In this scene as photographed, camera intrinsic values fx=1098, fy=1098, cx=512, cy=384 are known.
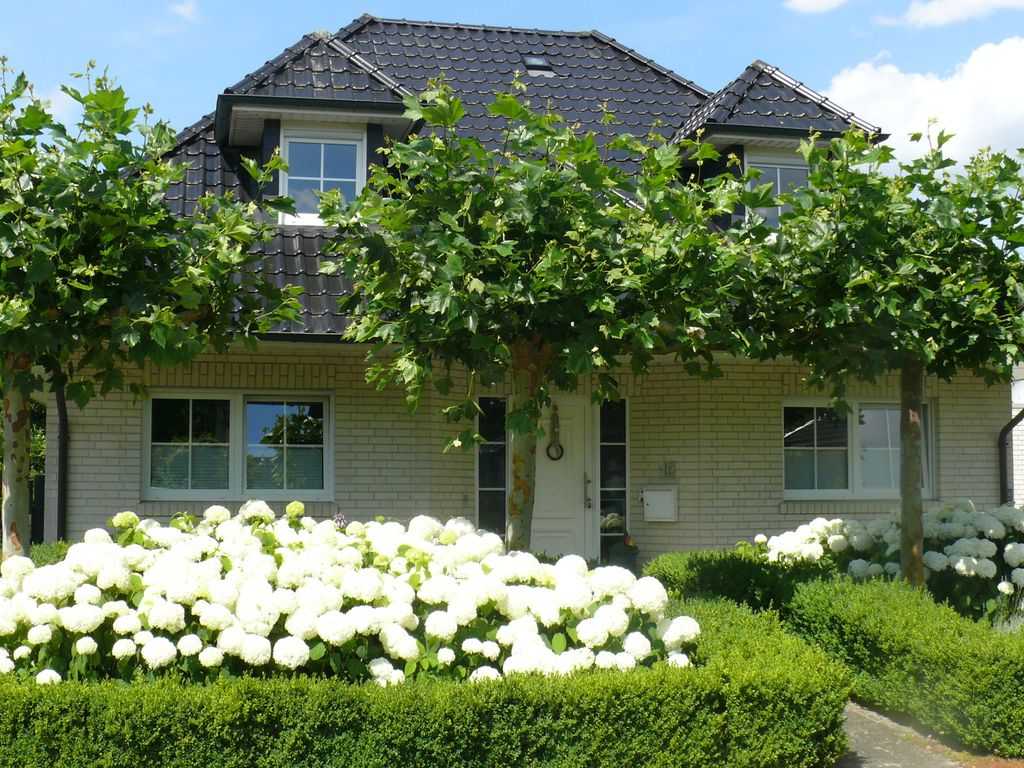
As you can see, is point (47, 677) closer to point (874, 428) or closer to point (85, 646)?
point (85, 646)

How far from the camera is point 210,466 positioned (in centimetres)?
1102

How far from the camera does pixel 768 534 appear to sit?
12.1m

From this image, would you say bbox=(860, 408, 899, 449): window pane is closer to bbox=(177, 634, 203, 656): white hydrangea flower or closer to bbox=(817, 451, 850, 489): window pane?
bbox=(817, 451, 850, 489): window pane

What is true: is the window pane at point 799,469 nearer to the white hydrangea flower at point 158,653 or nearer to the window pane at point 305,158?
the window pane at point 305,158

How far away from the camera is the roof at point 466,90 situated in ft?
35.8

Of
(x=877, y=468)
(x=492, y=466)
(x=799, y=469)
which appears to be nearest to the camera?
(x=492, y=466)

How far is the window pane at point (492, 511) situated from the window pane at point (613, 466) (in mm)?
1241

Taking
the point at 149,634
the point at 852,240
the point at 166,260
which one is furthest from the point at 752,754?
the point at 166,260

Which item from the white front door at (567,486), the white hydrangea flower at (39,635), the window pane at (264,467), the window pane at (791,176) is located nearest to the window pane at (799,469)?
the white front door at (567,486)

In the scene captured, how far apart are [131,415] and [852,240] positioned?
7.01 metres

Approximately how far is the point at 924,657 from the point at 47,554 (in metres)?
6.08

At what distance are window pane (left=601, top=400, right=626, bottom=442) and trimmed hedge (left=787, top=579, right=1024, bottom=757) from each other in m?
4.75

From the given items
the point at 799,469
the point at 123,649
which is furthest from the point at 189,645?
the point at 799,469

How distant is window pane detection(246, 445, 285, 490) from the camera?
11.1 meters
